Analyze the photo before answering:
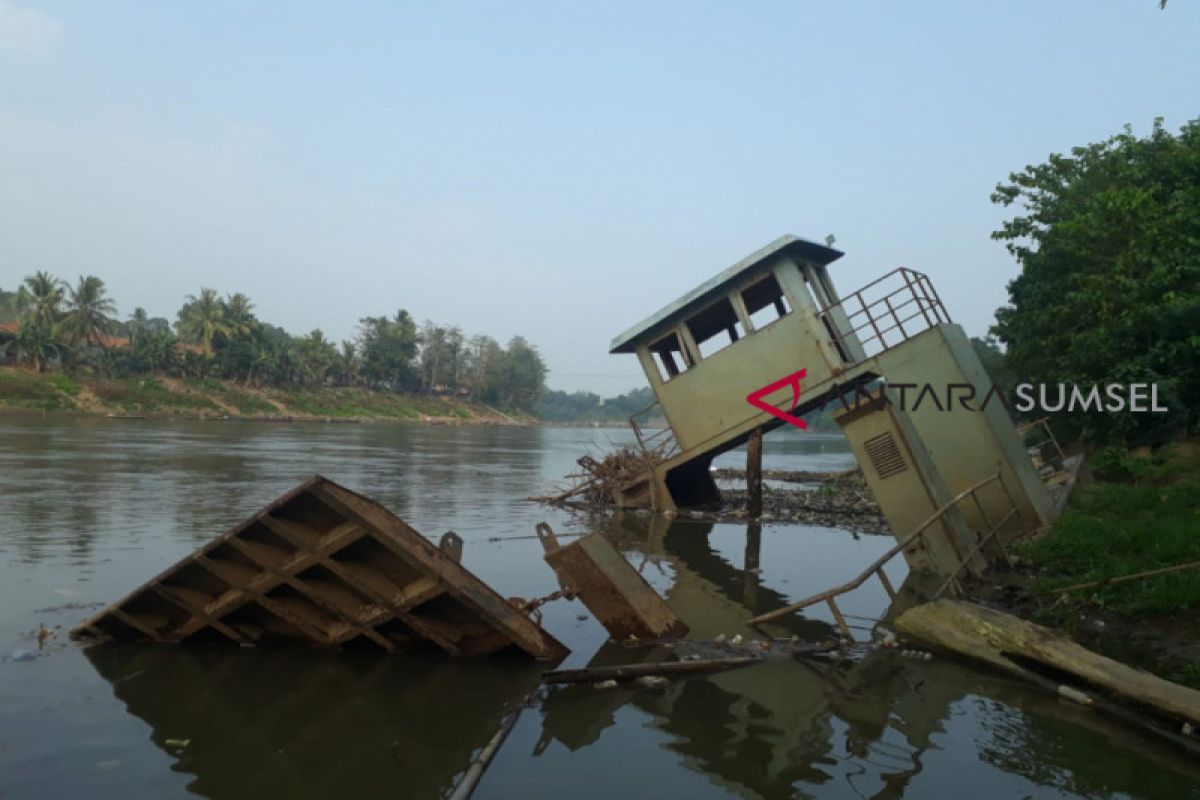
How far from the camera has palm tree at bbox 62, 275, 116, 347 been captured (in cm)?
6538

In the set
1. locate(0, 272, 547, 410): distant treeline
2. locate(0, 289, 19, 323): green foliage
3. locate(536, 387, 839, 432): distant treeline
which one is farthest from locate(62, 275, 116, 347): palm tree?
locate(536, 387, 839, 432): distant treeline

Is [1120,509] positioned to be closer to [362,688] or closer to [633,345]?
[633,345]

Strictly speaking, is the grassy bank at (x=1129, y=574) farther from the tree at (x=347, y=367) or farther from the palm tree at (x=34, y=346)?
the tree at (x=347, y=367)

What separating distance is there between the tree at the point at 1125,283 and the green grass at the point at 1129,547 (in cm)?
390

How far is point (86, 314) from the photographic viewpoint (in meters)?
66.1

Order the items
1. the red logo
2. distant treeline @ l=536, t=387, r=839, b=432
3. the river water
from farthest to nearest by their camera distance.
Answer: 1. distant treeline @ l=536, t=387, r=839, b=432
2. the red logo
3. the river water

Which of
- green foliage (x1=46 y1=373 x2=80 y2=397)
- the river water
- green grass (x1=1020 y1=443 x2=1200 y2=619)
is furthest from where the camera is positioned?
green foliage (x1=46 y1=373 x2=80 y2=397)

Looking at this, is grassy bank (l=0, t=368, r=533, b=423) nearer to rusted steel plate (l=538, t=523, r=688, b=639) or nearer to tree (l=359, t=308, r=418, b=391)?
tree (l=359, t=308, r=418, b=391)

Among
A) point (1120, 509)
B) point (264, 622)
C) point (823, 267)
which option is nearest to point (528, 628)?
point (264, 622)

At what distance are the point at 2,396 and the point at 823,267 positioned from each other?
57.6 m

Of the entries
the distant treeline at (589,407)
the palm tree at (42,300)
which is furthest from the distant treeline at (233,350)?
the distant treeline at (589,407)

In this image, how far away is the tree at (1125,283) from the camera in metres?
17.2

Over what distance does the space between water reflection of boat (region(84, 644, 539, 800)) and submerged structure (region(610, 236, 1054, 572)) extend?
5.92 m

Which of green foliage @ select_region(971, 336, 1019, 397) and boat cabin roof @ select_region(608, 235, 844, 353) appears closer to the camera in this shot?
boat cabin roof @ select_region(608, 235, 844, 353)
